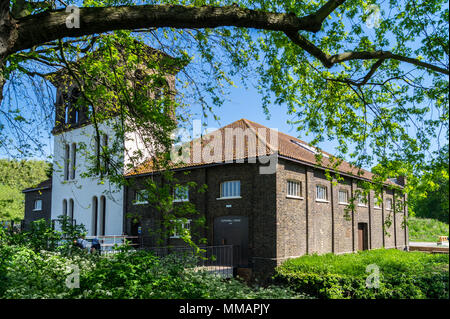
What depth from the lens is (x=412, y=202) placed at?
10.3 metres

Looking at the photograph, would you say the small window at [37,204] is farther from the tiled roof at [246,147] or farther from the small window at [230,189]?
the small window at [230,189]

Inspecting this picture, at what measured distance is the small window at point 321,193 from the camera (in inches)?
872

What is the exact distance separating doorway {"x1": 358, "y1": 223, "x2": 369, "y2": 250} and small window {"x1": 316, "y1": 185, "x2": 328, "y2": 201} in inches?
231

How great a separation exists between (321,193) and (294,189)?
3339 millimetres

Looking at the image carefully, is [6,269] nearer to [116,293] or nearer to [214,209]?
[116,293]

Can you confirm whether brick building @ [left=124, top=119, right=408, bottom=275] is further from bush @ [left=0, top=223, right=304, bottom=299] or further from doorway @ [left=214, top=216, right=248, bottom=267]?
bush @ [left=0, top=223, right=304, bottom=299]

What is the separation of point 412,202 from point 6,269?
968 centimetres

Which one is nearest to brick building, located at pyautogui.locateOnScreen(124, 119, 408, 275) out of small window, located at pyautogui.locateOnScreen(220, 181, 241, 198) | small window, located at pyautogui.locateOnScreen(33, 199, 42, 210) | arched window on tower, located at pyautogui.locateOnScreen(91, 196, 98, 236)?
small window, located at pyautogui.locateOnScreen(220, 181, 241, 198)

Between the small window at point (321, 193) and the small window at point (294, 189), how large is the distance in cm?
211

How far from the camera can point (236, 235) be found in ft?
64.1

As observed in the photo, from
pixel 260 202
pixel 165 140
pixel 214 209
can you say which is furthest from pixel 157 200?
pixel 214 209

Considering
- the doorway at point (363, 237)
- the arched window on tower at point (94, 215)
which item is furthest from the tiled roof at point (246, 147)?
the arched window on tower at point (94, 215)

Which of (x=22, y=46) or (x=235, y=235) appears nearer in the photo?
(x=22, y=46)
